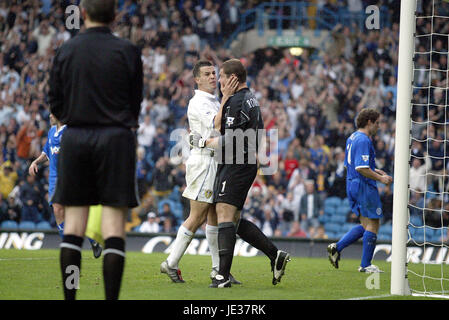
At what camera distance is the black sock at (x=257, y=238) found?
24.4 feet

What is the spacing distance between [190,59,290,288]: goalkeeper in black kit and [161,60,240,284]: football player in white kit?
371 millimetres

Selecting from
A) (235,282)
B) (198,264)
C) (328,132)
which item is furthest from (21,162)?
(235,282)

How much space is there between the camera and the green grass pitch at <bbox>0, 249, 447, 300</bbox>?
6.48 meters

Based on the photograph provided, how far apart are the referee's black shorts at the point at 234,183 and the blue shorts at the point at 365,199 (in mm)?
2722

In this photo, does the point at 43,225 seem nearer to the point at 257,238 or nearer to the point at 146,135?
the point at 146,135

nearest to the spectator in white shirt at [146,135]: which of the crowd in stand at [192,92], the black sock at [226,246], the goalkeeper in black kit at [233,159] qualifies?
the crowd in stand at [192,92]

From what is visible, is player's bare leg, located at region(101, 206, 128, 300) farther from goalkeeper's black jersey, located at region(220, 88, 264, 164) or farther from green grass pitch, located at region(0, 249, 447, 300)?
goalkeeper's black jersey, located at region(220, 88, 264, 164)

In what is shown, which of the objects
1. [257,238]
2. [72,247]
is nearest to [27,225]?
[257,238]

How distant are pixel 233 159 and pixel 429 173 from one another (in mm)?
3404

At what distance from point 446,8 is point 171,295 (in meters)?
15.2

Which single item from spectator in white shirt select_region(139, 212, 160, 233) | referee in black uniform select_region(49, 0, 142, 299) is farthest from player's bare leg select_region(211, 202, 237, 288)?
spectator in white shirt select_region(139, 212, 160, 233)

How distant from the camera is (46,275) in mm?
8156

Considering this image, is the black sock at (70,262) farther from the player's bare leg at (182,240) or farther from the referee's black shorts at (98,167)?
the player's bare leg at (182,240)

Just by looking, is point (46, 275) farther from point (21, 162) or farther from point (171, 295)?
point (21, 162)
